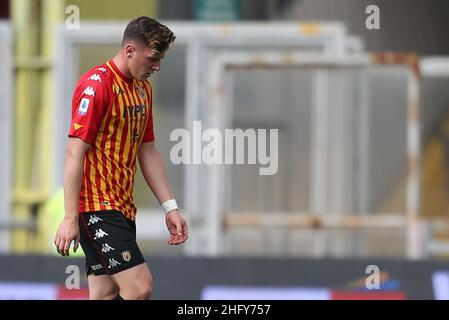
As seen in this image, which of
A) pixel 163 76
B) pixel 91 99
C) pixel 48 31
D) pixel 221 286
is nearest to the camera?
pixel 91 99

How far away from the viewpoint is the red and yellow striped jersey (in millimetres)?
3828

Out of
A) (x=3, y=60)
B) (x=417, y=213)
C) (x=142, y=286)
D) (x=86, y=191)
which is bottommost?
(x=142, y=286)

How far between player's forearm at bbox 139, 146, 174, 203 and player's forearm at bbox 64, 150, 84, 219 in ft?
1.23

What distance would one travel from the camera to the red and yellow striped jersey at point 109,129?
3.83 meters

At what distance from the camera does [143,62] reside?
12.7 feet

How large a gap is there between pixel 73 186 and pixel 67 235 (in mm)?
157

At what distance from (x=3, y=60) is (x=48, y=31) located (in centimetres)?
60

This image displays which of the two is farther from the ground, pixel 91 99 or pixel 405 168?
pixel 405 168

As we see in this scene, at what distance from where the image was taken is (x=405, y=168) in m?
8.70

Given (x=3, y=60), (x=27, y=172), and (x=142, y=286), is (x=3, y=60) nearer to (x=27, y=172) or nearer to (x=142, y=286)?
(x=27, y=172)
